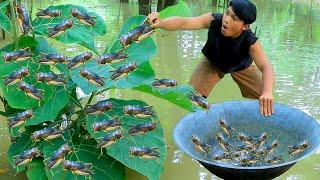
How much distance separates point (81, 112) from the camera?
326 centimetres

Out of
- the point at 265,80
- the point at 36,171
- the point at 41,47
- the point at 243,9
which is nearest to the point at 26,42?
the point at 41,47

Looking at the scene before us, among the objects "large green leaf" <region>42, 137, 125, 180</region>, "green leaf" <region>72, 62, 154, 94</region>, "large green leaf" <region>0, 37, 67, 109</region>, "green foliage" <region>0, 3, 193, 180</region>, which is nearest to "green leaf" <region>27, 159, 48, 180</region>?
"green foliage" <region>0, 3, 193, 180</region>

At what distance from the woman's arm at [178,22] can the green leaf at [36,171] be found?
3.78 ft

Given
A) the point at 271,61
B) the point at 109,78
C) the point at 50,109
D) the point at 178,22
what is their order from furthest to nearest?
1. the point at 271,61
2. the point at 178,22
3. the point at 50,109
4. the point at 109,78

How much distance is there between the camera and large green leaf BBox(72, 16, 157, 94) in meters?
2.92

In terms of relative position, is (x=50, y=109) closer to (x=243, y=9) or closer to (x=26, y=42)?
(x=26, y=42)

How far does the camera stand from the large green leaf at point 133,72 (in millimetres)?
2918

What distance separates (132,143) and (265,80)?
1.01 meters

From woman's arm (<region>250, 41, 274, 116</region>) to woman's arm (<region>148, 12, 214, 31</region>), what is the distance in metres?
0.42

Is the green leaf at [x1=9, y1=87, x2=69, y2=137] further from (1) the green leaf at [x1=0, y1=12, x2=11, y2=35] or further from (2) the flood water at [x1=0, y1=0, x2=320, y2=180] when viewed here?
(2) the flood water at [x1=0, y1=0, x2=320, y2=180]

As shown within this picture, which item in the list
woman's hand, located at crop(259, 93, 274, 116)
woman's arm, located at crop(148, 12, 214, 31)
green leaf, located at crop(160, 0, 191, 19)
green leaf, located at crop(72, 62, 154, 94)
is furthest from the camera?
green leaf, located at crop(160, 0, 191, 19)

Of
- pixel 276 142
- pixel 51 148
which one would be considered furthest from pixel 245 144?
pixel 51 148

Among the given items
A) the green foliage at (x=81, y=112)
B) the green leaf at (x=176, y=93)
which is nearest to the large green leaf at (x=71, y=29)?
the green foliage at (x=81, y=112)

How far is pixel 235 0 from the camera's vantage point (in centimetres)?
344
